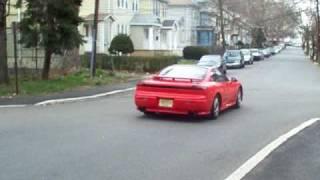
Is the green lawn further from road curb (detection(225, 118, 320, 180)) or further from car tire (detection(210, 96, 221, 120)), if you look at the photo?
road curb (detection(225, 118, 320, 180))

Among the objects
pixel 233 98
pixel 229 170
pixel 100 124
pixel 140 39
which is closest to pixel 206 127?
pixel 100 124

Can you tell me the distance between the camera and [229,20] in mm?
97375

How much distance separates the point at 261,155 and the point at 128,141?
8.43 feet

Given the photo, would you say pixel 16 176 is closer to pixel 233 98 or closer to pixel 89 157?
pixel 89 157

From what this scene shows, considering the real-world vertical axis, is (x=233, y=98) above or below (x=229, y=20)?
below

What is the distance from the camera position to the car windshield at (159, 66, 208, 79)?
50.8ft

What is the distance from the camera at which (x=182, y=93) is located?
14820 mm

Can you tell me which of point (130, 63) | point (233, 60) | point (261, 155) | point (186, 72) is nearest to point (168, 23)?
point (233, 60)

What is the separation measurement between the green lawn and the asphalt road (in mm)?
3513

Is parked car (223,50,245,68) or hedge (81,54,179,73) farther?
parked car (223,50,245,68)

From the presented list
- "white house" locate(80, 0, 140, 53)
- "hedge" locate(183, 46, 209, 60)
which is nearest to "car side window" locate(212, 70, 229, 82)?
"white house" locate(80, 0, 140, 53)

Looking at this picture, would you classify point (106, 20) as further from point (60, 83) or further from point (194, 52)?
point (60, 83)

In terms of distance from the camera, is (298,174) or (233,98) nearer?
(298,174)

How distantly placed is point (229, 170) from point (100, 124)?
5441 millimetres
